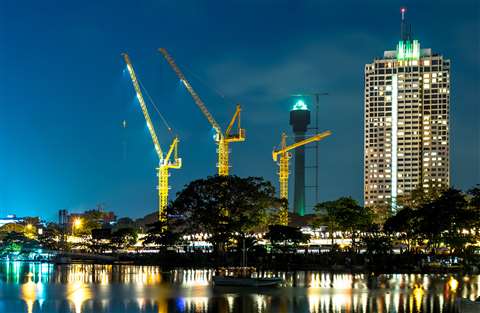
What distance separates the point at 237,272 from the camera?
77.3 m

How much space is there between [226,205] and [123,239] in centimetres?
4597

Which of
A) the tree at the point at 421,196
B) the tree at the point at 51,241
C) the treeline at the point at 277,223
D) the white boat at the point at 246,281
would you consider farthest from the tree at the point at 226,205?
the tree at the point at 51,241

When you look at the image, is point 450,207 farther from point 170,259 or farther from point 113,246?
point 113,246

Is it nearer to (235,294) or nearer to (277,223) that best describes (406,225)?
(277,223)

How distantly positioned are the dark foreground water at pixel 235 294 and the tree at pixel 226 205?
1781cm

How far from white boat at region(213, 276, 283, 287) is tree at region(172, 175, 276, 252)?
98.6 feet

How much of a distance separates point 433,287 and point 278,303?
1939cm

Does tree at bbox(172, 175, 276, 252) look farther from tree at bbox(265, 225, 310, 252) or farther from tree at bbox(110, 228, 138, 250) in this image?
tree at bbox(110, 228, 138, 250)

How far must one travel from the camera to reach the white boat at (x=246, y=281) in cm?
7331

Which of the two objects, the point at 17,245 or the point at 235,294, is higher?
the point at 235,294

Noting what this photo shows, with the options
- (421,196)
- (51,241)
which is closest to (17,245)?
(51,241)

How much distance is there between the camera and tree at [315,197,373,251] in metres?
119

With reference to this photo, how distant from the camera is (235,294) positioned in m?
67.7

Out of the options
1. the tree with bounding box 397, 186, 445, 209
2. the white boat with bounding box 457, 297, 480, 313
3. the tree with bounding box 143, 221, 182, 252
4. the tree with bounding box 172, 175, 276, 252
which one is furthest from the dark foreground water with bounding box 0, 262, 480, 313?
the tree with bounding box 397, 186, 445, 209
